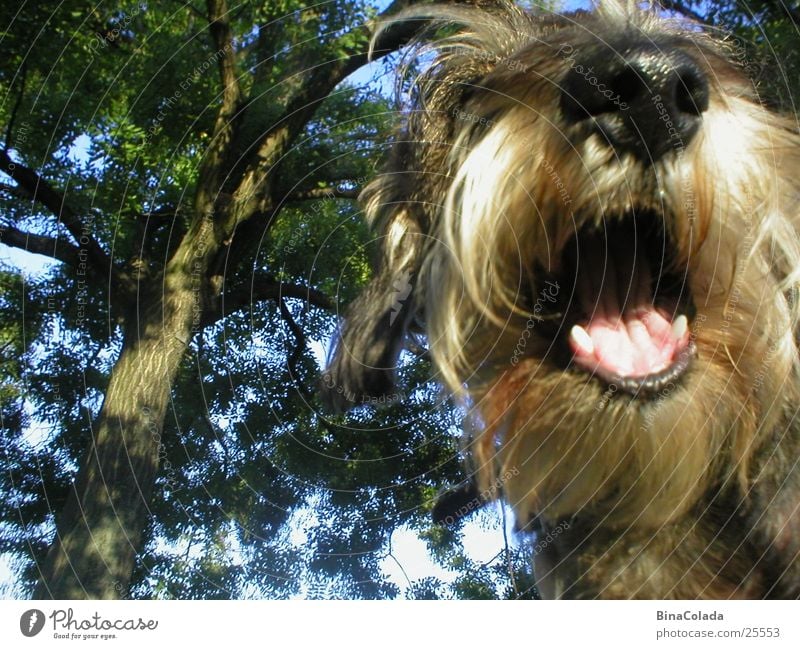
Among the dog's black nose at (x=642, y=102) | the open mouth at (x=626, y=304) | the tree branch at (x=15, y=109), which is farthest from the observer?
the tree branch at (x=15, y=109)

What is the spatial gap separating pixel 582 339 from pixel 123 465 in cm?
130

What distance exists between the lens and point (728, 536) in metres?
1.72

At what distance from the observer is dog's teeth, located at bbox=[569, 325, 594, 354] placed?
1.60 meters

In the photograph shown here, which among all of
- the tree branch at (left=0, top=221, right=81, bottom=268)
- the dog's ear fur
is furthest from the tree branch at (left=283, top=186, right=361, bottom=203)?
the tree branch at (left=0, top=221, right=81, bottom=268)

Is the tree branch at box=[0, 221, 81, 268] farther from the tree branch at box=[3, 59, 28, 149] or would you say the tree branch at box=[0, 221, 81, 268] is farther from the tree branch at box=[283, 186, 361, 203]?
the tree branch at box=[283, 186, 361, 203]

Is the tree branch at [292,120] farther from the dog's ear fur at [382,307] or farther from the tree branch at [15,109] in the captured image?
Result: the tree branch at [15,109]

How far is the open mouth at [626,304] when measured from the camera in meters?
1.57

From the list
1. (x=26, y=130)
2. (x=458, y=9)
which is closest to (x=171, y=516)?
(x=26, y=130)

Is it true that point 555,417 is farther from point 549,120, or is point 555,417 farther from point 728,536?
point 549,120

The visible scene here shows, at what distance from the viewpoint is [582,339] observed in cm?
162

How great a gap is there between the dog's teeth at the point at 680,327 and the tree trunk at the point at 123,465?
1271mm

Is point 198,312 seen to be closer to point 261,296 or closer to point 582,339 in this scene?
point 261,296

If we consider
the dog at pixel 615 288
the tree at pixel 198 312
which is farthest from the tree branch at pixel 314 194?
the dog at pixel 615 288

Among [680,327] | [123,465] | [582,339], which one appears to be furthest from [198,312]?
[680,327]
